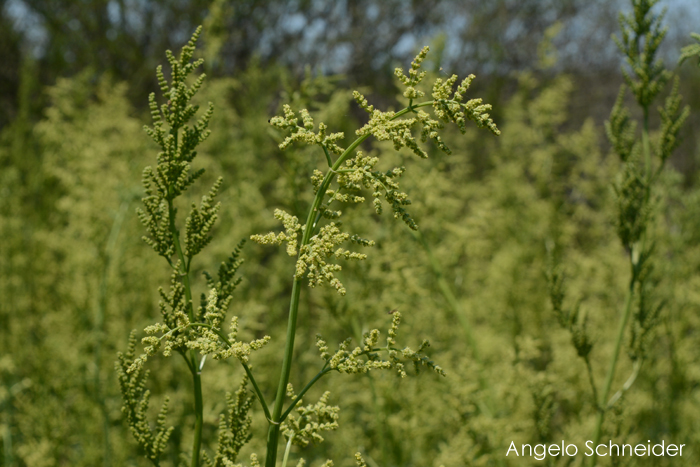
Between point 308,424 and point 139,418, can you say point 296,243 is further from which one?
point 139,418

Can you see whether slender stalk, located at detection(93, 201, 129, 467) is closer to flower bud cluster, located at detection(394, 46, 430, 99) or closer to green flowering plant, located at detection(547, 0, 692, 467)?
green flowering plant, located at detection(547, 0, 692, 467)

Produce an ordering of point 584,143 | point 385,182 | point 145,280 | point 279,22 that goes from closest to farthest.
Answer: point 385,182 → point 145,280 → point 584,143 → point 279,22

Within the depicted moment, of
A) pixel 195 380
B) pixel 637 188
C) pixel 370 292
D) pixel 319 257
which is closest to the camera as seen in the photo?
pixel 319 257

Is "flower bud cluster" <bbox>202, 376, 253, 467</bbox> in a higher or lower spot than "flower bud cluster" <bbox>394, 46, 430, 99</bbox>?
lower

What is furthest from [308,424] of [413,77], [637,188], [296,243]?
[637,188]

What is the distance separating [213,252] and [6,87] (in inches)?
204

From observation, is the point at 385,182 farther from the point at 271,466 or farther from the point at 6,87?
the point at 6,87

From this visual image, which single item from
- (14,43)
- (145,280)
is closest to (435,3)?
(14,43)

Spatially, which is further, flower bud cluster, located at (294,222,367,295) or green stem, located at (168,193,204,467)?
green stem, located at (168,193,204,467)

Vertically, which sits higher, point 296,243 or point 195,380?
point 296,243

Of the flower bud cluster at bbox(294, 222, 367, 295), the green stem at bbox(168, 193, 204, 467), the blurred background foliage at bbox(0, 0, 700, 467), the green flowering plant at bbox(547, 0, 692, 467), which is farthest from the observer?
the blurred background foliage at bbox(0, 0, 700, 467)

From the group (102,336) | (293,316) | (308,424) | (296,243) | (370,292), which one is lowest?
(308,424)

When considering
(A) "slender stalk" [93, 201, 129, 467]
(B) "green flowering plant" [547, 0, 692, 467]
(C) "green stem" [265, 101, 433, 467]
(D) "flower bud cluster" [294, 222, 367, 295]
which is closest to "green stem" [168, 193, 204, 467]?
(C) "green stem" [265, 101, 433, 467]

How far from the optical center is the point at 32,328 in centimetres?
335
